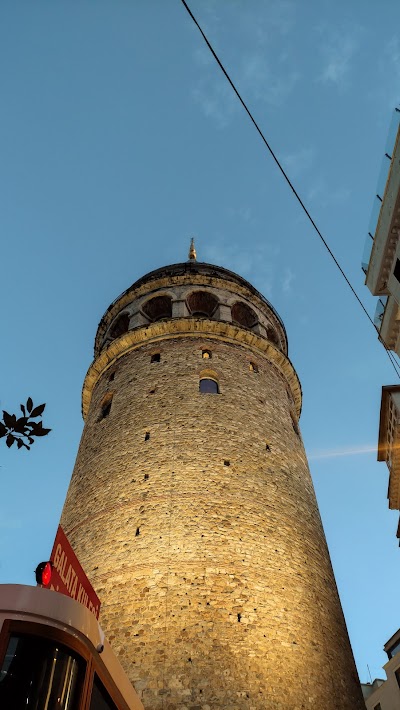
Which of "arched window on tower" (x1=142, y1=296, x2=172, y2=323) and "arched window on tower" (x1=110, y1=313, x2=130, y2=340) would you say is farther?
"arched window on tower" (x1=110, y1=313, x2=130, y2=340)

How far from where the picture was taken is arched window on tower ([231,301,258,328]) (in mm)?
19969

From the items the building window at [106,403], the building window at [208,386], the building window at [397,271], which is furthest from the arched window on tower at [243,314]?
the building window at [397,271]

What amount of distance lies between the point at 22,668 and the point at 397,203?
337 inches

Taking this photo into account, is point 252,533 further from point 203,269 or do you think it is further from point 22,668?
point 203,269

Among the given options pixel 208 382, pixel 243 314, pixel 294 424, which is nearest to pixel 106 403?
pixel 208 382

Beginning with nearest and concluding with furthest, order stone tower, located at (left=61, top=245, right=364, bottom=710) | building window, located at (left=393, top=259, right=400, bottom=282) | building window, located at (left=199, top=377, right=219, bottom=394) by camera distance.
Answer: stone tower, located at (left=61, top=245, right=364, bottom=710) < building window, located at (left=393, top=259, right=400, bottom=282) < building window, located at (left=199, top=377, right=219, bottom=394)

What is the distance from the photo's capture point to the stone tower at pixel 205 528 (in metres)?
9.33

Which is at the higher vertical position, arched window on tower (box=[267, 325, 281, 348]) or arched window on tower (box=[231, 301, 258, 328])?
arched window on tower (box=[231, 301, 258, 328])

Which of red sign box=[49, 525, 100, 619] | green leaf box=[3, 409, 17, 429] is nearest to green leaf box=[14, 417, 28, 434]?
green leaf box=[3, 409, 17, 429]

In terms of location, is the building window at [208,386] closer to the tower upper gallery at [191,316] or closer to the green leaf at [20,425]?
the tower upper gallery at [191,316]

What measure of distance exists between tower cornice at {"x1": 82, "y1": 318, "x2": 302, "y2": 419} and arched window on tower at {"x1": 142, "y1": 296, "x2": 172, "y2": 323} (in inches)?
95.9

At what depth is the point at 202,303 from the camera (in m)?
20.2

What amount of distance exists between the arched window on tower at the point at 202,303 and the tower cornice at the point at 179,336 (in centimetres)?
241

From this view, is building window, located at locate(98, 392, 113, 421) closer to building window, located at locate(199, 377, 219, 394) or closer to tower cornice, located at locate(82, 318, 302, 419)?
tower cornice, located at locate(82, 318, 302, 419)
